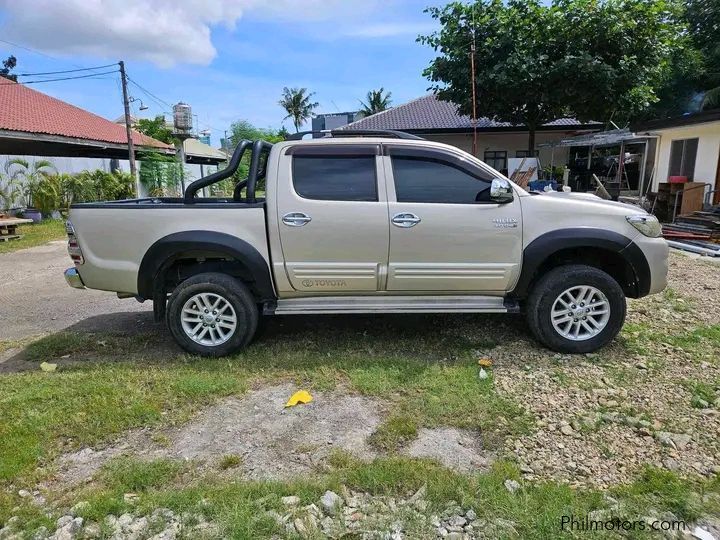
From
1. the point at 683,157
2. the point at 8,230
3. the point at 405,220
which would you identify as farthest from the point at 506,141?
the point at 405,220

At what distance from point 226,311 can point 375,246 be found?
1.43 m

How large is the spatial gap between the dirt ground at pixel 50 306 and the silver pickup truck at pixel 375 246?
1465 mm

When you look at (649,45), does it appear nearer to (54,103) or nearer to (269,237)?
(269,237)

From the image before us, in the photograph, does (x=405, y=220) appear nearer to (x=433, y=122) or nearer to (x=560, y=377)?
(x=560, y=377)

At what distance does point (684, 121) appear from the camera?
12.6 meters

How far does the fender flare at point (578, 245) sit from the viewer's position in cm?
428

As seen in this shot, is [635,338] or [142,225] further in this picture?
[635,338]

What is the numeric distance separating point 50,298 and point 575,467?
22.2 feet

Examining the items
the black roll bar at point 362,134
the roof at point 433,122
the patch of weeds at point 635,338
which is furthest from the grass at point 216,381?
the roof at point 433,122

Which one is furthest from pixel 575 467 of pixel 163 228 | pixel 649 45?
pixel 649 45

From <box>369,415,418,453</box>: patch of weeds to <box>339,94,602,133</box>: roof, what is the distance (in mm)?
20878

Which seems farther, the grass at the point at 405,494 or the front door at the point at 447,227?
the front door at the point at 447,227

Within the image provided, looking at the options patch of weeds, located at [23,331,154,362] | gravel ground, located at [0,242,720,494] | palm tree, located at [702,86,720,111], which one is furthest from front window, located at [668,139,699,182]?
patch of weeds, located at [23,331,154,362]

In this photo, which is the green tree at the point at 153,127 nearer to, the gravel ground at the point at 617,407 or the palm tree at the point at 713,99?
the palm tree at the point at 713,99
